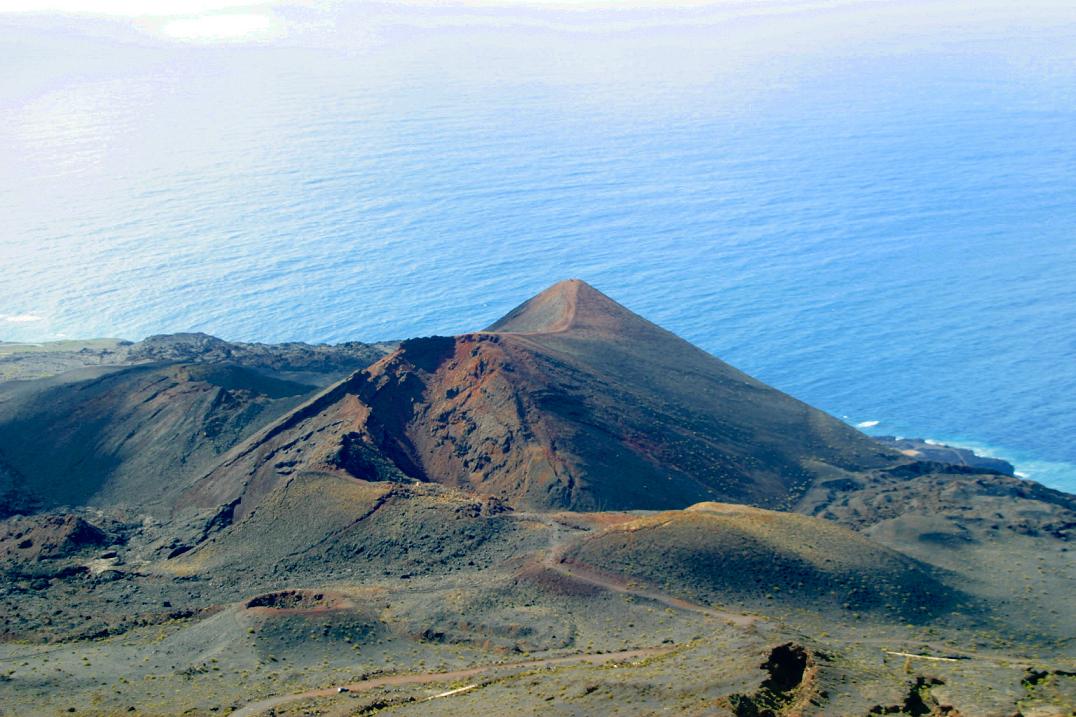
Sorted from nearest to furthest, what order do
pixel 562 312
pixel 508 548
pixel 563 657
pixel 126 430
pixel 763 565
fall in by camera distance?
pixel 563 657 → pixel 763 565 → pixel 508 548 → pixel 126 430 → pixel 562 312

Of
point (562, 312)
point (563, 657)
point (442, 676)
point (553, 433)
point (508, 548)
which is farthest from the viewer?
point (562, 312)

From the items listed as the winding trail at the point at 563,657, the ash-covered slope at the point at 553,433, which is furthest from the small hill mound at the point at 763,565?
the ash-covered slope at the point at 553,433

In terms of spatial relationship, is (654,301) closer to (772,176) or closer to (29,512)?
(772,176)

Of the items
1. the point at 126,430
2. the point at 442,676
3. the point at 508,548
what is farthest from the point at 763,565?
→ the point at 126,430

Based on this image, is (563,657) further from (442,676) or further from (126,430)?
(126,430)

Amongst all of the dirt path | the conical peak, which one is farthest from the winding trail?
the conical peak

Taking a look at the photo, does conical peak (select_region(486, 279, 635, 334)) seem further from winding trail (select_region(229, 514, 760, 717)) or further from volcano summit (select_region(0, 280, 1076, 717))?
winding trail (select_region(229, 514, 760, 717))

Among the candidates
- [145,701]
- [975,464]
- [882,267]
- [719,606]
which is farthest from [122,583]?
[882,267]
